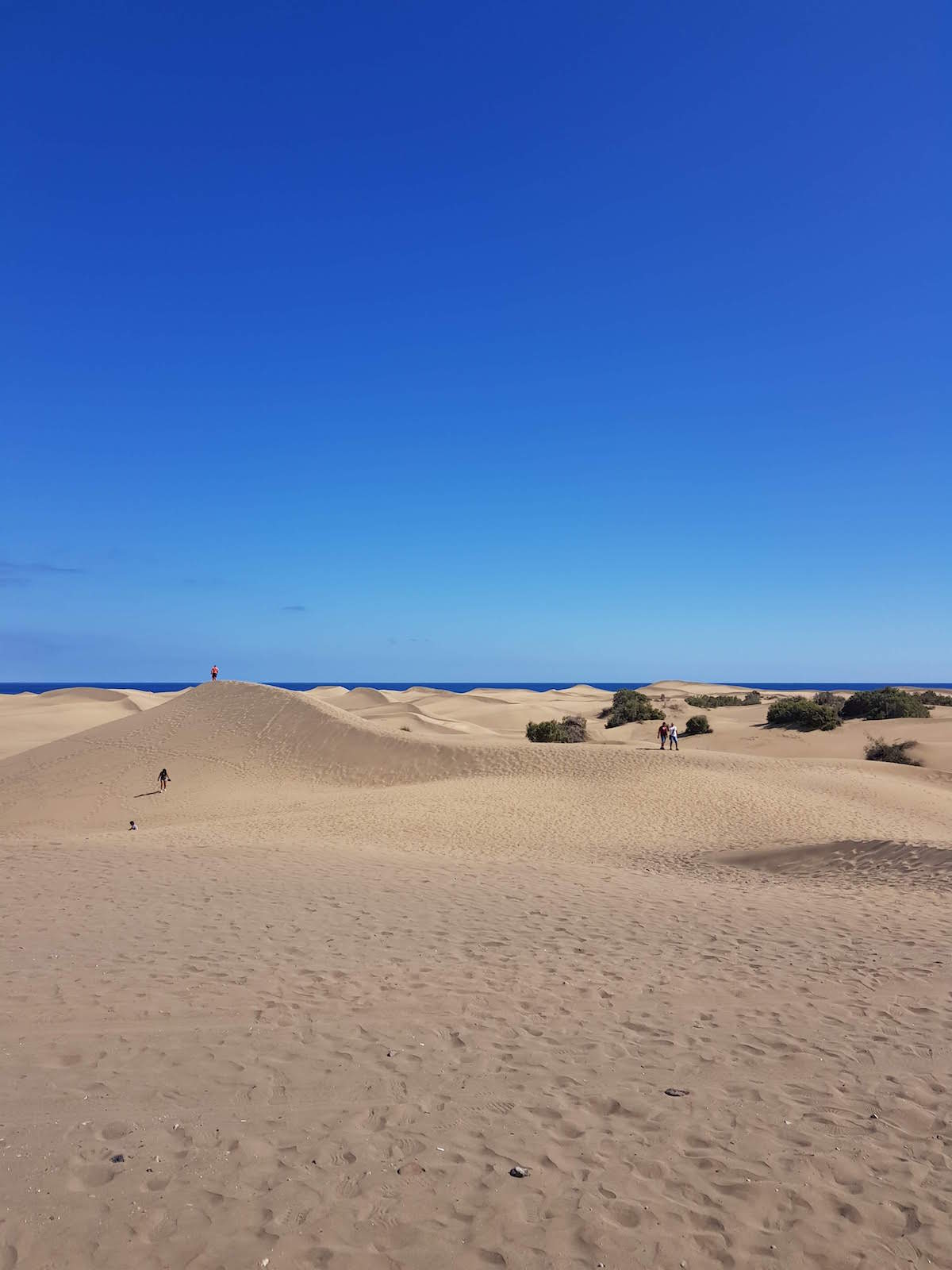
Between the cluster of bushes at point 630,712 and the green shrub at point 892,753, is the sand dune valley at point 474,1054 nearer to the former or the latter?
the green shrub at point 892,753

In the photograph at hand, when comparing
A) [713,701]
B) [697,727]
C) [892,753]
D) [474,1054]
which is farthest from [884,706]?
[474,1054]

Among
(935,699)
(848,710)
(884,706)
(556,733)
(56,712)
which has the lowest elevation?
(556,733)

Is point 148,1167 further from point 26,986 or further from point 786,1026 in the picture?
point 786,1026

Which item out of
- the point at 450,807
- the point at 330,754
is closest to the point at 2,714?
the point at 330,754

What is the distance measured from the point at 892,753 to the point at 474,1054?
27.5 metres

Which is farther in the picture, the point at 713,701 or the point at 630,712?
the point at 713,701

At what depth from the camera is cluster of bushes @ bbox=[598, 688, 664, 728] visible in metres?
42.0

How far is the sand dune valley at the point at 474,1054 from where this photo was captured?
3.94 metres

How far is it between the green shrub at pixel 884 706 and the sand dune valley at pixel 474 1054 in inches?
917

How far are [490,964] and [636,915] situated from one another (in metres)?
2.98

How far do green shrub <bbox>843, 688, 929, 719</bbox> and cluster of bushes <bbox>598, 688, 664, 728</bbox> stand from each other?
965cm

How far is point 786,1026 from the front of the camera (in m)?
6.50

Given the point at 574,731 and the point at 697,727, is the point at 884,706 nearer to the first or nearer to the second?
the point at 697,727

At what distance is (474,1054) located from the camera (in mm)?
5992
